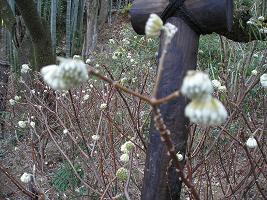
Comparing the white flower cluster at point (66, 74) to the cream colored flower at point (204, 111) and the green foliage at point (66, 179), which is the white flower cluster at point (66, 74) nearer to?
the cream colored flower at point (204, 111)

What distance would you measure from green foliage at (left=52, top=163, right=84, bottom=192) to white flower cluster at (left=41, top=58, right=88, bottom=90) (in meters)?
2.46

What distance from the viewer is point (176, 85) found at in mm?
1302

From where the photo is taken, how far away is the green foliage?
2.99 metres

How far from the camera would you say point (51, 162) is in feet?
11.9

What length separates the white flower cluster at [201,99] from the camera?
0.48 metres

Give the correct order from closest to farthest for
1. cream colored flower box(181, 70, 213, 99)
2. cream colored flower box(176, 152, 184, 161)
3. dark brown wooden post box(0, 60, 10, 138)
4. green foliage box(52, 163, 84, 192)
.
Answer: cream colored flower box(181, 70, 213, 99) → cream colored flower box(176, 152, 184, 161) → green foliage box(52, 163, 84, 192) → dark brown wooden post box(0, 60, 10, 138)

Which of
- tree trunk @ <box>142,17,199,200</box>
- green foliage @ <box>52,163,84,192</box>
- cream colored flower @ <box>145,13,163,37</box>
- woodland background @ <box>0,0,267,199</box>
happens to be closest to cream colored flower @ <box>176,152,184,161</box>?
tree trunk @ <box>142,17,199,200</box>

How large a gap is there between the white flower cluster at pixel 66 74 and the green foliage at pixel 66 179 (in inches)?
96.9

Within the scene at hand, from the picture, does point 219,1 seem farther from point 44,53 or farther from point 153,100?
point 44,53

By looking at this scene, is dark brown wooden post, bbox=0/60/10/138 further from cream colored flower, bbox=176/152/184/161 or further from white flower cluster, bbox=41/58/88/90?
white flower cluster, bbox=41/58/88/90

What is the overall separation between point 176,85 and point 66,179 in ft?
6.53

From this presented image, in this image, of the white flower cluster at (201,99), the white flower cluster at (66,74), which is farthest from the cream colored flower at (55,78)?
the white flower cluster at (201,99)

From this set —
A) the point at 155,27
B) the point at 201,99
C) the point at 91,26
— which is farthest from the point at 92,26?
the point at 201,99

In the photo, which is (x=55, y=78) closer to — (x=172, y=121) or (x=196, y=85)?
(x=196, y=85)
